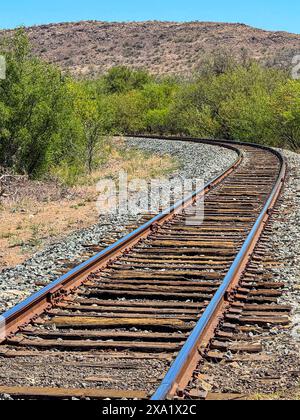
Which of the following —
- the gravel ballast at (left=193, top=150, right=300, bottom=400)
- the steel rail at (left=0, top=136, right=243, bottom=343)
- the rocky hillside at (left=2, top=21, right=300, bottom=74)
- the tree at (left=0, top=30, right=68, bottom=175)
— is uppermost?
the rocky hillside at (left=2, top=21, right=300, bottom=74)

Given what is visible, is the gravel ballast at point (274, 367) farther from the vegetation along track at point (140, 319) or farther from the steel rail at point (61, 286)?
the steel rail at point (61, 286)

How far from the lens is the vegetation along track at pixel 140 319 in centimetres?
534

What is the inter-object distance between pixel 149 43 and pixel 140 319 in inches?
5302

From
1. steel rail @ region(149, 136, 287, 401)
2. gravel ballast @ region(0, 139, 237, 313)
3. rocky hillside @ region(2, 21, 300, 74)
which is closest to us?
steel rail @ region(149, 136, 287, 401)

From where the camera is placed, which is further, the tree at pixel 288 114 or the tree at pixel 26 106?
the tree at pixel 288 114

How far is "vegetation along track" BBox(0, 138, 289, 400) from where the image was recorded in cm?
534

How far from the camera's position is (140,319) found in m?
6.87

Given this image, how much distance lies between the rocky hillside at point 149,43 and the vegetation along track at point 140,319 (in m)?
108

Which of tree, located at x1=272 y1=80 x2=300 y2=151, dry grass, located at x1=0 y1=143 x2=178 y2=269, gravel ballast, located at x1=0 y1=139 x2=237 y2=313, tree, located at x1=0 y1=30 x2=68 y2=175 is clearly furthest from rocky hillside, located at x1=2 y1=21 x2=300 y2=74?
gravel ballast, located at x1=0 y1=139 x2=237 y2=313

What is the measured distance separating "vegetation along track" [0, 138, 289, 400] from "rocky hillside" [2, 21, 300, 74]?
10801 centimetres

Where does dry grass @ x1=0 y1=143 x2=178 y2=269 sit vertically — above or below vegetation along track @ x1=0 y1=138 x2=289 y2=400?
above

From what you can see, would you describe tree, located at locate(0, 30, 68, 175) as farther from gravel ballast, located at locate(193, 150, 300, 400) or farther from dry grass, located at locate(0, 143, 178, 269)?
gravel ballast, located at locate(193, 150, 300, 400)

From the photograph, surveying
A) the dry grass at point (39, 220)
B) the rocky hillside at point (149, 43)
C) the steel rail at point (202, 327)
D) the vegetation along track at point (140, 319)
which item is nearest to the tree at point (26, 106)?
the dry grass at point (39, 220)
